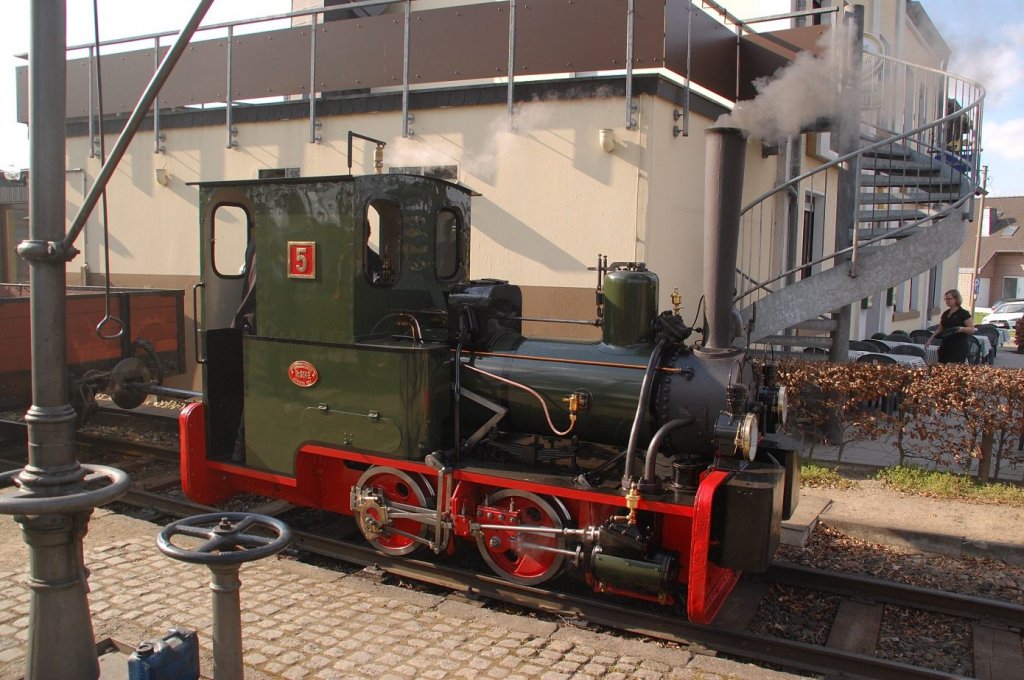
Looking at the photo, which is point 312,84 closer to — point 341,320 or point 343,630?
point 341,320

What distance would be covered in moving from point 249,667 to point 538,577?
1.74m

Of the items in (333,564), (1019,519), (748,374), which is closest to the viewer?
(748,374)

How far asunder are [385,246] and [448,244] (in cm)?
52

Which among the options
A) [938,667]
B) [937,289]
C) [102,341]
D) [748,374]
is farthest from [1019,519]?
[937,289]

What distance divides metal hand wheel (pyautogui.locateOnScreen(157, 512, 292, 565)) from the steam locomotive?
1.85 meters

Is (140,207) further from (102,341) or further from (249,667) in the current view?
(249,667)

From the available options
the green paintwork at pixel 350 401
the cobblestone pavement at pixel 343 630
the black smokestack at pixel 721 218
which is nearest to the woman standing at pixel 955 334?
the black smokestack at pixel 721 218

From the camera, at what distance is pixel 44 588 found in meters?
2.73

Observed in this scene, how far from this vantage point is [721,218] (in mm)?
4328

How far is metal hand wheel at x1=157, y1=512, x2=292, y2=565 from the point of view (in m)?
2.51

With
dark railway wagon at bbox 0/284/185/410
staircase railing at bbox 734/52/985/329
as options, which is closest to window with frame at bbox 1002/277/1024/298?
staircase railing at bbox 734/52/985/329

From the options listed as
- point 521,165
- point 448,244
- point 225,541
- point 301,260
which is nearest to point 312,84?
point 521,165

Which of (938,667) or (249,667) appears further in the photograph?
(938,667)

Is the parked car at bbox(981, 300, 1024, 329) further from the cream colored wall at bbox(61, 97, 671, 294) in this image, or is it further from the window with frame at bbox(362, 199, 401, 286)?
the window with frame at bbox(362, 199, 401, 286)
